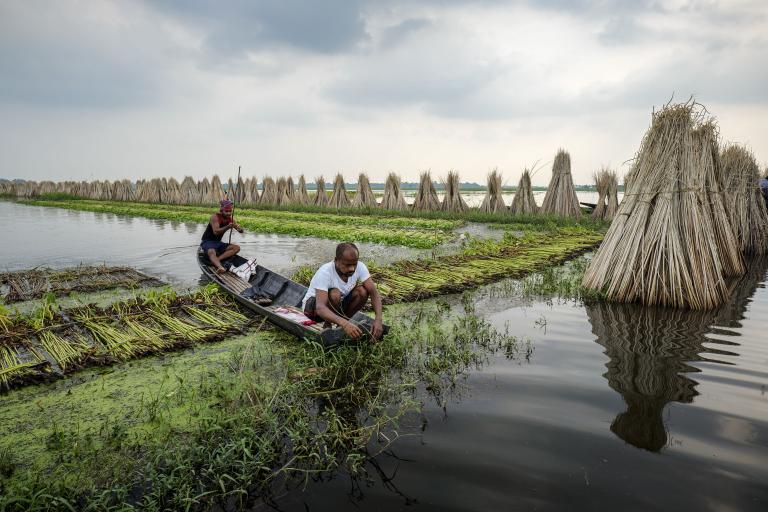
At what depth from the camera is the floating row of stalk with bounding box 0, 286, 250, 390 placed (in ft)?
12.9

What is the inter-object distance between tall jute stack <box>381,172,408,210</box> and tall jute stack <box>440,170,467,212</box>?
2.06m

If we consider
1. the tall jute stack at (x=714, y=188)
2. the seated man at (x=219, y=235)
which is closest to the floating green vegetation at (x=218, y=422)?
the seated man at (x=219, y=235)

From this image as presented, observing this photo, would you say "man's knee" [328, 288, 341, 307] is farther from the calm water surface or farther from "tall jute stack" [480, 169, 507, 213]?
"tall jute stack" [480, 169, 507, 213]

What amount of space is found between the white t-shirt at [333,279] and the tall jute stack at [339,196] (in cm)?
1853

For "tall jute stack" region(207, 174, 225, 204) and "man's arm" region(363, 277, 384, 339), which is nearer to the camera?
"man's arm" region(363, 277, 384, 339)

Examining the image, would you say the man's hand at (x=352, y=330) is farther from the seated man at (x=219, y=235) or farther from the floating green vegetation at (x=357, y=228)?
the floating green vegetation at (x=357, y=228)

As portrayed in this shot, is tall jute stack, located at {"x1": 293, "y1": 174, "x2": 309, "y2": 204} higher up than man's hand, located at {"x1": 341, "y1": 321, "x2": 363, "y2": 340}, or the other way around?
tall jute stack, located at {"x1": 293, "y1": 174, "x2": 309, "y2": 204}

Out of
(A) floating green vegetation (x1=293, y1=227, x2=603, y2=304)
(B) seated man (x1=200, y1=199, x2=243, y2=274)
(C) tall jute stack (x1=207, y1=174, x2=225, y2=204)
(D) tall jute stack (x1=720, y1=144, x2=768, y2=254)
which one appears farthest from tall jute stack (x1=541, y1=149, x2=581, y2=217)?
(C) tall jute stack (x1=207, y1=174, x2=225, y2=204)

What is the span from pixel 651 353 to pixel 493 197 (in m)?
14.8

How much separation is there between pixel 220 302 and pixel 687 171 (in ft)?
20.8

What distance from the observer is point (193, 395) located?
11.0ft

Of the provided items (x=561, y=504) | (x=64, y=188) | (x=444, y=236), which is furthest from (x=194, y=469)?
(x=64, y=188)

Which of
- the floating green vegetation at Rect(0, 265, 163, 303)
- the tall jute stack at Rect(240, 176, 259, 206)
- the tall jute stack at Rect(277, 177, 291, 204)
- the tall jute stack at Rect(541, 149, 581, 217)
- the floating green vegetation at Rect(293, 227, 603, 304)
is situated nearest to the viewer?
the floating green vegetation at Rect(293, 227, 603, 304)

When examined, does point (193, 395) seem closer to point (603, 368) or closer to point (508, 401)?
point (508, 401)
